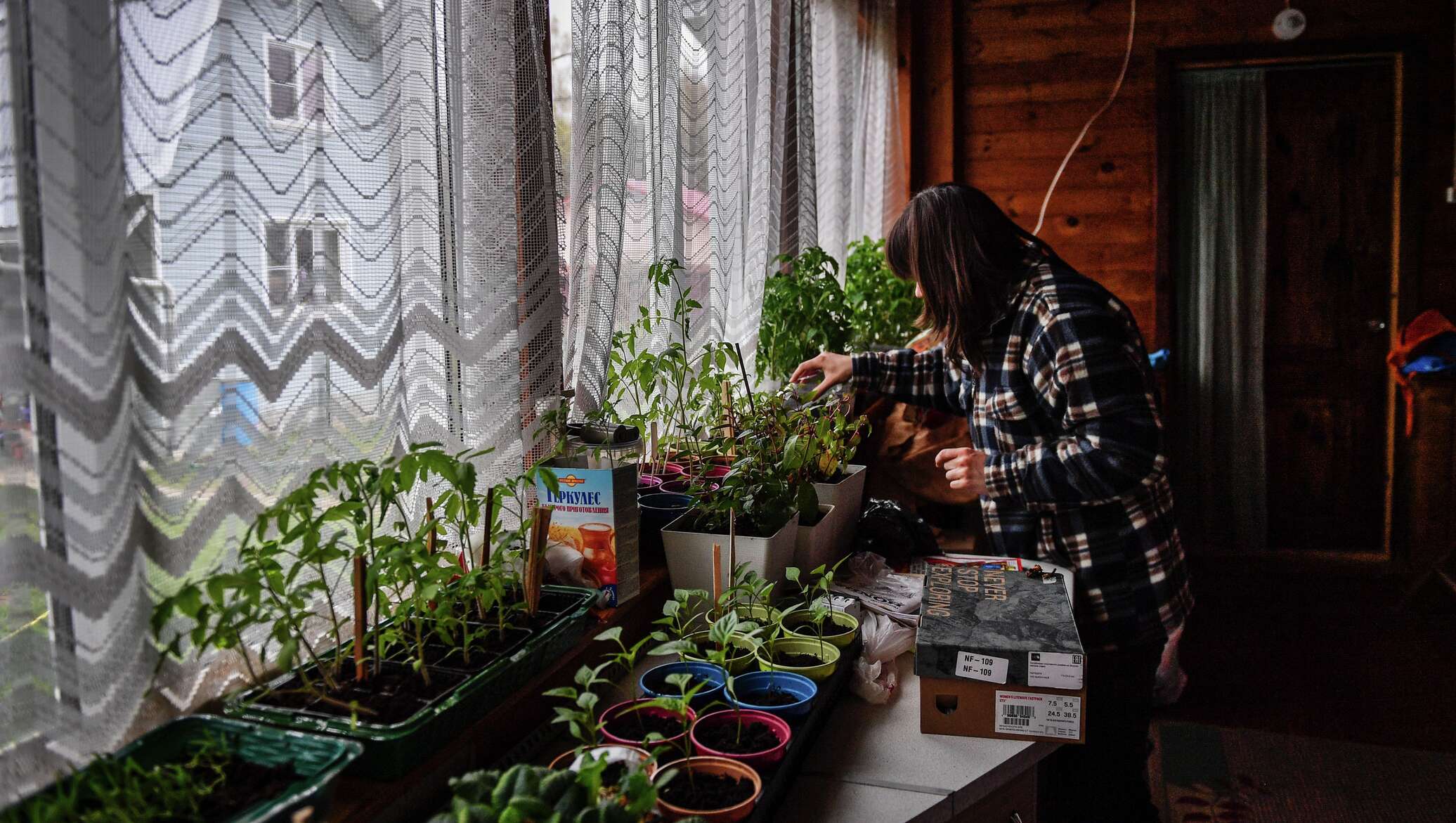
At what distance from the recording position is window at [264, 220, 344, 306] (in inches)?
40.3

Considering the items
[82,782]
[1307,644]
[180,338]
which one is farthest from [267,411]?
[1307,644]

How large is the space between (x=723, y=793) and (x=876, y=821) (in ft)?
0.66

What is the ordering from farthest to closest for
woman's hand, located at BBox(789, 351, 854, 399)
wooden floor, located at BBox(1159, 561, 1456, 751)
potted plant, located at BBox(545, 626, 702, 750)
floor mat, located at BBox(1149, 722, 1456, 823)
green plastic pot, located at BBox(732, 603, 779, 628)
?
1. wooden floor, located at BBox(1159, 561, 1456, 751)
2. floor mat, located at BBox(1149, 722, 1456, 823)
3. woman's hand, located at BBox(789, 351, 854, 399)
4. green plastic pot, located at BBox(732, 603, 779, 628)
5. potted plant, located at BBox(545, 626, 702, 750)

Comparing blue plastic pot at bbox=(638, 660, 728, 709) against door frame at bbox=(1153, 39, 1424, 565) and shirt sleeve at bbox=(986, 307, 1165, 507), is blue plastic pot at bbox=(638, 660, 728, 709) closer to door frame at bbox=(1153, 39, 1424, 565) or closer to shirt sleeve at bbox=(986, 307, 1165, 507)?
shirt sleeve at bbox=(986, 307, 1165, 507)

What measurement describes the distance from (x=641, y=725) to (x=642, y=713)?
4cm

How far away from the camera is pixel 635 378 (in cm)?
187

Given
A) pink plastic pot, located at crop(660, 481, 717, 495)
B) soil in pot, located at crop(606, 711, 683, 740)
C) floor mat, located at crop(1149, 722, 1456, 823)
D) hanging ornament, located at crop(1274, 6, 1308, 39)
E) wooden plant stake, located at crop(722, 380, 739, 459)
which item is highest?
hanging ornament, located at crop(1274, 6, 1308, 39)

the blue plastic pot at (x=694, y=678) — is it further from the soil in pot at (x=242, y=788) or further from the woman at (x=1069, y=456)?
the woman at (x=1069, y=456)

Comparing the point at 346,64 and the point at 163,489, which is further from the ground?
the point at 346,64

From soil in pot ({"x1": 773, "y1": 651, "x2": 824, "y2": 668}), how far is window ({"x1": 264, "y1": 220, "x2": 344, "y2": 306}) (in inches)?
30.2

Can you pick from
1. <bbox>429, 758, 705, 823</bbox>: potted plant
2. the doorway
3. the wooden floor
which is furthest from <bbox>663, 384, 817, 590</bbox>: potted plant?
the doorway

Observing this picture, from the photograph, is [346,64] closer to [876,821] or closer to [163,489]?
[163,489]

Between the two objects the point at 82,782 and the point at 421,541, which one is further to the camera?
the point at 421,541

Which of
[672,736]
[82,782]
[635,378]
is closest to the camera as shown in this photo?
[82,782]
